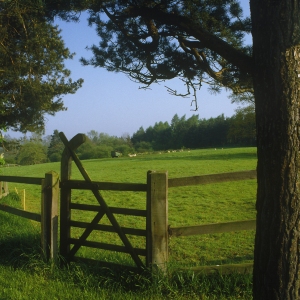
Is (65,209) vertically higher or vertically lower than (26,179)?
lower

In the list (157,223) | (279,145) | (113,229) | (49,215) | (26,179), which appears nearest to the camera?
(279,145)

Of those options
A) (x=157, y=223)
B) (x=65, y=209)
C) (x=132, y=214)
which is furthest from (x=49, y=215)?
(x=157, y=223)

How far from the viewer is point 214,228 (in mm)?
5094

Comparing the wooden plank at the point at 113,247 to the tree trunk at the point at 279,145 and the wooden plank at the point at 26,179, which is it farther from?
the tree trunk at the point at 279,145

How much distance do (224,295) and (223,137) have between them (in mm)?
72563

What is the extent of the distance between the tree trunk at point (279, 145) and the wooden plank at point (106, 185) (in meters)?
2.20

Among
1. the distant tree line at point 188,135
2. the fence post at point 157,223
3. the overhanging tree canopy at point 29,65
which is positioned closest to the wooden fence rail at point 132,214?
the fence post at point 157,223

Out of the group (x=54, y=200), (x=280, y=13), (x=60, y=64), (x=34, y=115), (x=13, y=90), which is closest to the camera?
(x=280, y=13)

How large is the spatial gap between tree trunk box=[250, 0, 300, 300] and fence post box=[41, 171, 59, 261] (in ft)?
11.6

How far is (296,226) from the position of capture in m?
3.24

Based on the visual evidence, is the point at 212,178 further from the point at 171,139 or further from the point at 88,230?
the point at 171,139

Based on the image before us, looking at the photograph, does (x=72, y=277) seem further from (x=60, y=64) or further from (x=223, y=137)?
(x=223, y=137)

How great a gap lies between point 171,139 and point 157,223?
254ft

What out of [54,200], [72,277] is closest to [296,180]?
[72,277]
